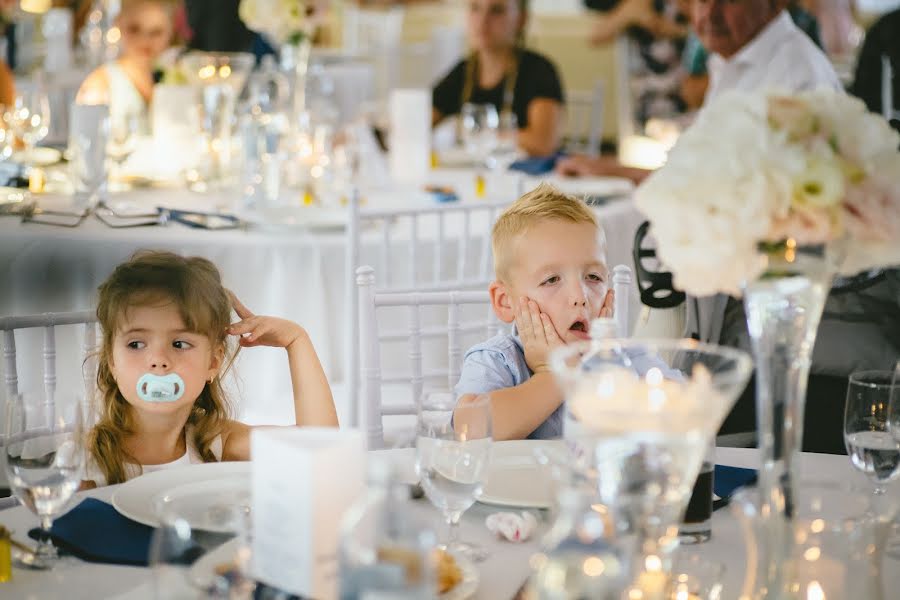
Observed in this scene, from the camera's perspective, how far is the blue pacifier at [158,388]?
1.84 meters

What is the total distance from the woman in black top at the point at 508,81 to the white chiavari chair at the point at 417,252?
50.9 inches

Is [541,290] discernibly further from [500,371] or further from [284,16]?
[284,16]

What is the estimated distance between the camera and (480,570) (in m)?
1.34

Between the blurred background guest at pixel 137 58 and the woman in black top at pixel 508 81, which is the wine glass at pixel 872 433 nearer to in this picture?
the woman in black top at pixel 508 81

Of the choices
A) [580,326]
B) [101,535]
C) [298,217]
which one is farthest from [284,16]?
[101,535]

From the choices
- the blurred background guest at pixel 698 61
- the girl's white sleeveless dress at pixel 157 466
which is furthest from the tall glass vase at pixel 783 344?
the blurred background guest at pixel 698 61

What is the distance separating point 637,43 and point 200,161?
417 cm

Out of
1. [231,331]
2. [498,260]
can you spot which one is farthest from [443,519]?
[498,260]

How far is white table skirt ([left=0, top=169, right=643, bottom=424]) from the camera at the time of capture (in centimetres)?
295

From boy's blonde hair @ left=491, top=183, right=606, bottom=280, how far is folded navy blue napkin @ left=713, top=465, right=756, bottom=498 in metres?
0.55

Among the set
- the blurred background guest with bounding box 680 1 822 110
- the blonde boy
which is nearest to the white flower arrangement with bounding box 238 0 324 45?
the blurred background guest with bounding box 680 1 822 110

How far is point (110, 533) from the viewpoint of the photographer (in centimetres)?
142

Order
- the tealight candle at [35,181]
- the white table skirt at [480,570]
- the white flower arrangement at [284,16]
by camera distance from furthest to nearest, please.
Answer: the white flower arrangement at [284,16] → the tealight candle at [35,181] → the white table skirt at [480,570]

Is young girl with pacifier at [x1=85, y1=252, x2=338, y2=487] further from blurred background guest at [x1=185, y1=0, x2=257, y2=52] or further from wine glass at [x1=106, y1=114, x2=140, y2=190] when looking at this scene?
blurred background guest at [x1=185, y1=0, x2=257, y2=52]
